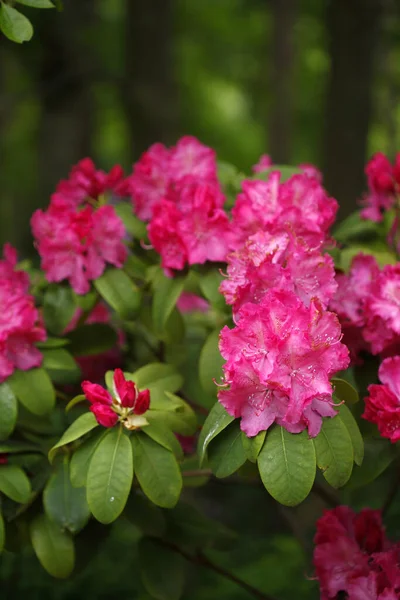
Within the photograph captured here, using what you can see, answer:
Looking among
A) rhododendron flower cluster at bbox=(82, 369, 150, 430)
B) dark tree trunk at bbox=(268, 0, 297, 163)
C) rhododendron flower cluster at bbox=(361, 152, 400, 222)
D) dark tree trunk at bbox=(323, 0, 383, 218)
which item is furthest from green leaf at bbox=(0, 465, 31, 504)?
dark tree trunk at bbox=(268, 0, 297, 163)

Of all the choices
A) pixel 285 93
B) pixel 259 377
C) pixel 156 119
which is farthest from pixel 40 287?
pixel 285 93

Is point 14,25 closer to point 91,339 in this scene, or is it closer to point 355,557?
point 91,339

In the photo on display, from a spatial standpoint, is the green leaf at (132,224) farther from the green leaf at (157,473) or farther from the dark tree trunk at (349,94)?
the dark tree trunk at (349,94)

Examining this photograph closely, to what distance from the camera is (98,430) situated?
6.69 feet

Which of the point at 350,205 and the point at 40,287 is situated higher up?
the point at 40,287

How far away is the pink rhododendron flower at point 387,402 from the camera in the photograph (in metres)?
1.92

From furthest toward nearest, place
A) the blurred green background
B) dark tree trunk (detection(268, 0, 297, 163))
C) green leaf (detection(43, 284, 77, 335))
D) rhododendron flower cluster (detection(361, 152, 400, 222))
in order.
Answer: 1. dark tree trunk (detection(268, 0, 297, 163))
2. the blurred green background
3. rhododendron flower cluster (detection(361, 152, 400, 222))
4. green leaf (detection(43, 284, 77, 335))

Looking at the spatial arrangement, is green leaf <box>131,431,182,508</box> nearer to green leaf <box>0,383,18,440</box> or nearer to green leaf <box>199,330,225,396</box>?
green leaf <box>199,330,225,396</box>

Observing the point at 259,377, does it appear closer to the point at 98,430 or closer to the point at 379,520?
the point at 98,430

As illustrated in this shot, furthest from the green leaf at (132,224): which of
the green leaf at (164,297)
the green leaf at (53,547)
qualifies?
the green leaf at (53,547)

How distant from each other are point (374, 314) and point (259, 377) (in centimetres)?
49

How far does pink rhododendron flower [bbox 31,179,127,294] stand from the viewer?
7.65 ft

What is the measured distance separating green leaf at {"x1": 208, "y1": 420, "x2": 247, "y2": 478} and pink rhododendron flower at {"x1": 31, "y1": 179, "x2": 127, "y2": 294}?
2.20 feet

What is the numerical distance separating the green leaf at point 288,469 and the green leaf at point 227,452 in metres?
0.08
